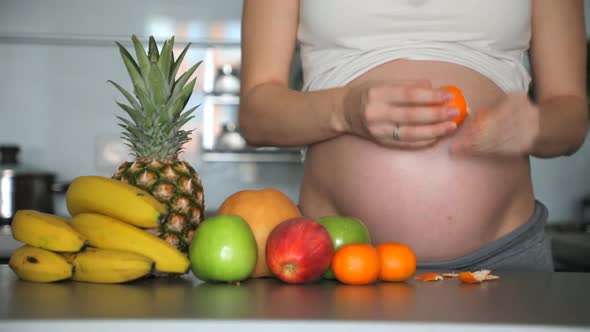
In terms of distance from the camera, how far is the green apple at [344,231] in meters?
0.92

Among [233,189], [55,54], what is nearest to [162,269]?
[233,189]

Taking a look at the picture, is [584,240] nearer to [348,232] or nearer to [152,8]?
[348,232]

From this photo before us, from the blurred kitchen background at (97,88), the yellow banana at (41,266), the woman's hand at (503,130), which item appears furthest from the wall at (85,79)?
the yellow banana at (41,266)

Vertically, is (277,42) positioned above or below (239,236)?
above

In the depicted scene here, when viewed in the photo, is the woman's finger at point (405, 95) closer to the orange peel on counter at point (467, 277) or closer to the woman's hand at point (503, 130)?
the woman's hand at point (503, 130)

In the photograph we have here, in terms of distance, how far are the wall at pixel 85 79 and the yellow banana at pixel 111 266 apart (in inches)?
117

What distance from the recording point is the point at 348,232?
3.05 feet

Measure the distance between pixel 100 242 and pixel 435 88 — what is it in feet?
1.85

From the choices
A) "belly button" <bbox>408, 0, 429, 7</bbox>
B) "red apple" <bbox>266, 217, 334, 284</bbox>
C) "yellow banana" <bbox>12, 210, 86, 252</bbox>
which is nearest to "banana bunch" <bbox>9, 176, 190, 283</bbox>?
"yellow banana" <bbox>12, 210, 86, 252</bbox>

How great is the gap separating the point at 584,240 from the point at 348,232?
1917 millimetres

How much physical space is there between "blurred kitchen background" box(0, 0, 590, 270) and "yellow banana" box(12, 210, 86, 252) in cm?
290

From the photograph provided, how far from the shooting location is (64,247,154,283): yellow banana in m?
0.81

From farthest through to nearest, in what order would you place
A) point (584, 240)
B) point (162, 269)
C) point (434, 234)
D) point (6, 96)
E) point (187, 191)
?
point (6, 96), point (584, 240), point (434, 234), point (187, 191), point (162, 269)

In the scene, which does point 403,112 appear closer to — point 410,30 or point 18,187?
point 410,30
